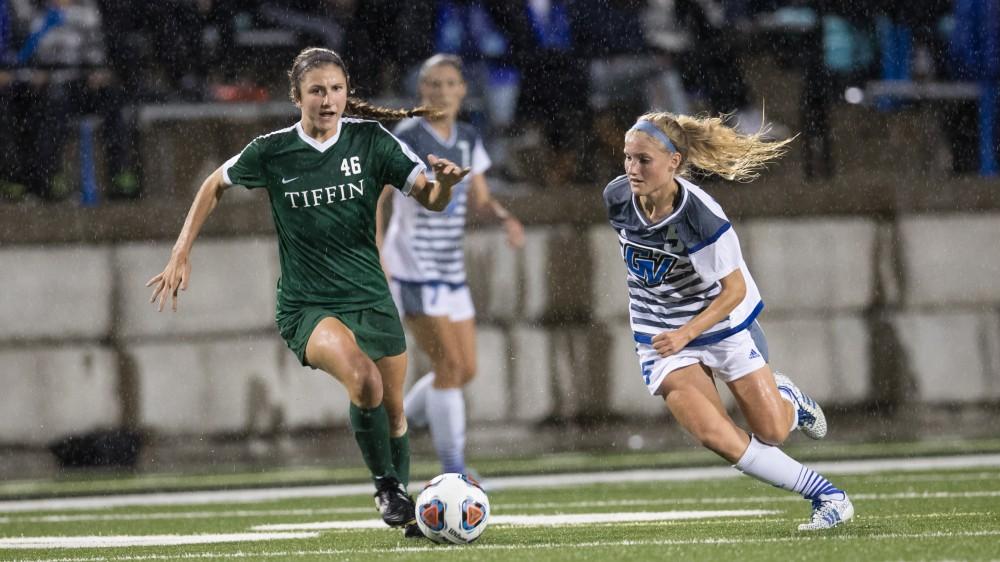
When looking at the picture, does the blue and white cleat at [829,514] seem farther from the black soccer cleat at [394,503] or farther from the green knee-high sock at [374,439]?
the green knee-high sock at [374,439]

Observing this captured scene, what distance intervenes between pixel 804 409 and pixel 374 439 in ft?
6.00

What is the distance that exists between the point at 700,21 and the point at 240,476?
4.44 m

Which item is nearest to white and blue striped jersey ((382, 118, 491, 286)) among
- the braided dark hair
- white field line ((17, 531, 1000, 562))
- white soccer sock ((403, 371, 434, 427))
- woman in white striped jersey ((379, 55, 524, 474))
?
woman in white striped jersey ((379, 55, 524, 474))

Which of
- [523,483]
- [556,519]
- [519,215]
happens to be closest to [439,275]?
[523,483]

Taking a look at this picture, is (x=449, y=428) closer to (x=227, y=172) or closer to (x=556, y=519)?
(x=556, y=519)

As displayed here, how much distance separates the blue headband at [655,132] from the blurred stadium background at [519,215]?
16.9 feet

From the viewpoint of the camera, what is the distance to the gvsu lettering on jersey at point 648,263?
7074mm

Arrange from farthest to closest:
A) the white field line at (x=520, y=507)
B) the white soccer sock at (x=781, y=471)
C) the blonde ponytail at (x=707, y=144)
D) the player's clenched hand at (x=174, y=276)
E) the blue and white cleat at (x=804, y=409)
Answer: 1. the white field line at (x=520, y=507)
2. the blue and white cleat at (x=804, y=409)
3. the blonde ponytail at (x=707, y=144)
4. the player's clenched hand at (x=174, y=276)
5. the white soccer sock at (x=781, y=471)

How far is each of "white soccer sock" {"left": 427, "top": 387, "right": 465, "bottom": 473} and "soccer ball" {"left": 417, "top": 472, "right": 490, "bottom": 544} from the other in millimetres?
2550

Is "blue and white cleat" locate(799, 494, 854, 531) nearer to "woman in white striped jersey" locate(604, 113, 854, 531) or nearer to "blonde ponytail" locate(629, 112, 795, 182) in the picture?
"woman in white striped jersey" locate(604, 113, 854, 531)

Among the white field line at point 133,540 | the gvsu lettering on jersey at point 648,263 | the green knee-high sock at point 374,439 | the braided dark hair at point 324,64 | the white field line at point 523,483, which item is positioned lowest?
the white field line at point 523,483

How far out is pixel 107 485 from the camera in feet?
36.3

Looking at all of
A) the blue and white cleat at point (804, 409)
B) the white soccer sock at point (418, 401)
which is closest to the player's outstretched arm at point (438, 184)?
the blue and white cleat at point (804, 409)

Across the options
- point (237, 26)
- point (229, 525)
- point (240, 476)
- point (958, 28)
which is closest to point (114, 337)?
point (240, 476)
